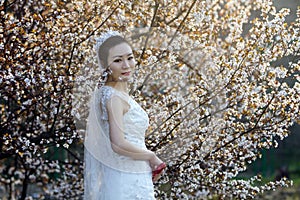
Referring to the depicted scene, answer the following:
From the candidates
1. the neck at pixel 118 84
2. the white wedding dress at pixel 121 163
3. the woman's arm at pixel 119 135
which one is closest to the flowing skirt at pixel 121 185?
the white wedding dress at pixel 121 163

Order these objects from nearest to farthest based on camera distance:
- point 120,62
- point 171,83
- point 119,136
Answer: point 119,136 → point 120,62 → point 171,83

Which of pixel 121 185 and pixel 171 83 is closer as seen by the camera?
pixel 121 185

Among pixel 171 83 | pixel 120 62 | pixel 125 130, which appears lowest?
pixel 125 130

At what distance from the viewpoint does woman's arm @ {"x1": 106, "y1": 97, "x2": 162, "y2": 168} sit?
324 centimetres

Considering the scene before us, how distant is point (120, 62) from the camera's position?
335 centimetres

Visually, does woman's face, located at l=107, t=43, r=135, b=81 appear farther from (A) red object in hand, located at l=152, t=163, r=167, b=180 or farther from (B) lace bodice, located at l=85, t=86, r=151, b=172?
(A) red object in hand, located at l=152, t=163, r=167, b=180

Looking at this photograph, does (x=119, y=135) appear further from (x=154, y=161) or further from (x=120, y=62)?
(x=120, y=62)

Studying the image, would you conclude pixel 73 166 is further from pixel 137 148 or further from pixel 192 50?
pixel 137 148

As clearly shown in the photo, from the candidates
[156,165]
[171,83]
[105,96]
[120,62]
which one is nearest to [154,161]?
[156,165]

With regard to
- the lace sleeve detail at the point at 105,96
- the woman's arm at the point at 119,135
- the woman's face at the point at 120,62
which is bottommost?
the woman's arm at the point at 119,135

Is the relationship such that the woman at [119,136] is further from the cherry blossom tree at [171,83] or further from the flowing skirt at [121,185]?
the cherry blossom tree at [171,83]

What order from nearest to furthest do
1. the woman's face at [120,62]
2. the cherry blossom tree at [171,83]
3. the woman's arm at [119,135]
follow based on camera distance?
the woman's arm at [119,135]
the woman's face at [120,62]
the cherry blossom tree at [171,83]

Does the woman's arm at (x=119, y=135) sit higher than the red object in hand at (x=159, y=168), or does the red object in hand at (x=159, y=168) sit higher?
the woman's arm at (x=119, y=135)

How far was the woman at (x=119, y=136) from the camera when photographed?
3.27m
